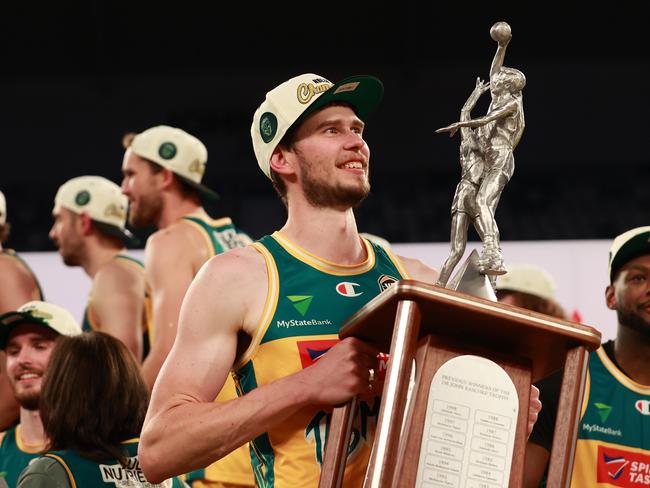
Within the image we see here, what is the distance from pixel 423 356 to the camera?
6.27ft

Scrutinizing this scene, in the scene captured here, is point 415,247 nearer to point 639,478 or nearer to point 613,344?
point 613,344

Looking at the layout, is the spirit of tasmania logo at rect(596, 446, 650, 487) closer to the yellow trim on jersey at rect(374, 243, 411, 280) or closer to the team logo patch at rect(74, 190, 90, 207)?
the yellow trim on jersey at rect(374, 243, 411, 280)

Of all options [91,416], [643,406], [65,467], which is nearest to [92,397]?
[91,416]

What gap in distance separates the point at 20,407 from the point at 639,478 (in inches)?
81.2

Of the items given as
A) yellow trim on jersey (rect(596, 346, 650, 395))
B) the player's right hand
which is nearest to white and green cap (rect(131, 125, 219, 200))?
yellow trim on jersey (rect(596, 346, 650, 395))

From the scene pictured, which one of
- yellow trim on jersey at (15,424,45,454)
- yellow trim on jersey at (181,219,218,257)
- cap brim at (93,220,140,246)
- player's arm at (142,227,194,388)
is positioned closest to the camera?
yellow trim on jersey at (15,424,45,454)

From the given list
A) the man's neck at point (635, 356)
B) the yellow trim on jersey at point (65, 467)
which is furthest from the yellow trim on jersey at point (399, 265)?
the man's neck at point (635, 356)

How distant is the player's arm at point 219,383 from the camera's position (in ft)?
6.73

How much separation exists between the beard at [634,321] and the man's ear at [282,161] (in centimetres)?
149

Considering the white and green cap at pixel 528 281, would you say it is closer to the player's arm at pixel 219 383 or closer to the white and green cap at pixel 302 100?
the white and green cap at pixel 302 100

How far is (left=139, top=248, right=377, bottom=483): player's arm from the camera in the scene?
2.05m

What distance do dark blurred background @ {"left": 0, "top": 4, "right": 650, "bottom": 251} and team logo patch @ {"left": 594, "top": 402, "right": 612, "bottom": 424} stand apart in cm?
328

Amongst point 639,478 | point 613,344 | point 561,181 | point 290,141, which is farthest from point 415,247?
point 290,141

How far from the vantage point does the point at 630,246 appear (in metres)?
3.50
